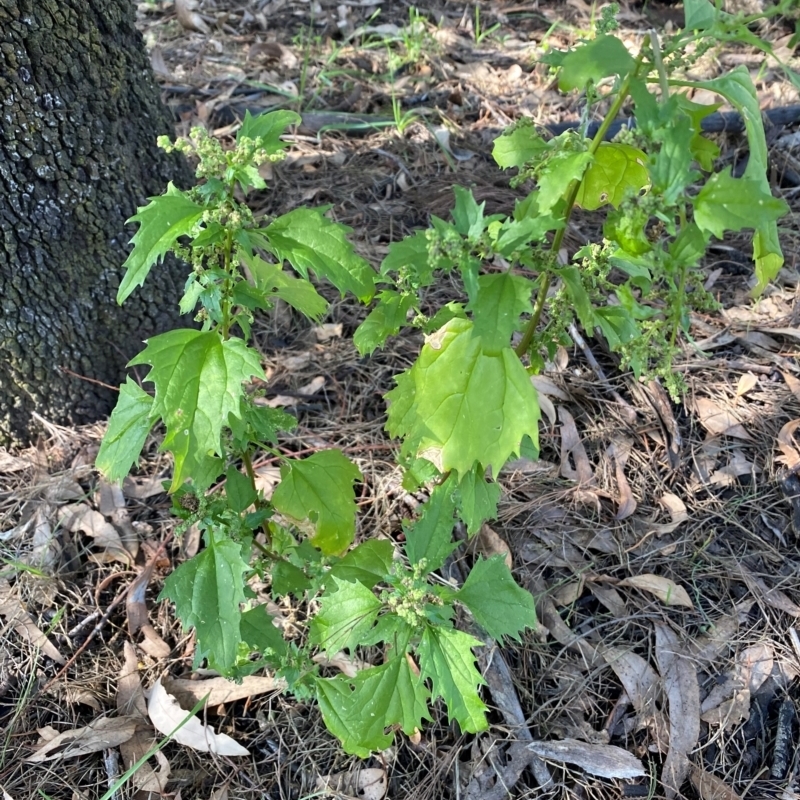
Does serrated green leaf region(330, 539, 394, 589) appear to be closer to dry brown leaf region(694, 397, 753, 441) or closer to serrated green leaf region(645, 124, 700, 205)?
serrated green leaf region(645, 124, 700, 205)

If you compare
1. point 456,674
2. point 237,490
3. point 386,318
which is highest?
point 386,318

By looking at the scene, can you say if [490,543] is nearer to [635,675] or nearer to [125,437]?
[635,675]

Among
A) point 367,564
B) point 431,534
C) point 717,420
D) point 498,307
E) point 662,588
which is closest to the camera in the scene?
point 498,307

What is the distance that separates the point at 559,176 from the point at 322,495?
46.8 inches

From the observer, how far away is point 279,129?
1646 millimetres

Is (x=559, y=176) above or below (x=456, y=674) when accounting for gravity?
above

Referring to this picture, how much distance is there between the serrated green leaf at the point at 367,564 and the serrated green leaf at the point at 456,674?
0.98 feet

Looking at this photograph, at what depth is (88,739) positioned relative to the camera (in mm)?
2127

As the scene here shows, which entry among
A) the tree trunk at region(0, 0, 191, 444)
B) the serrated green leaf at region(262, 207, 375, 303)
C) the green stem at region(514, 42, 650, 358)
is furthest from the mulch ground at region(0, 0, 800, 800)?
the serrated green leaf at region(262, 207, 375, 303)

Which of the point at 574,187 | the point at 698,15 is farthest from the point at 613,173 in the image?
the point at 698,15

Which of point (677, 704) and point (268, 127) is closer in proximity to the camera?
point (268, 127)

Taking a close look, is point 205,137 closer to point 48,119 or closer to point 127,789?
point 48,119

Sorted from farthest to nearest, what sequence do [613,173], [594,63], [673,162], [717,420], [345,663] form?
[717,420] < [345,663] < [613,173] < [594,63] < [673,162]

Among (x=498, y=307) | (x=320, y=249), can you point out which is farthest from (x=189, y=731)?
(x=498, y=307)
